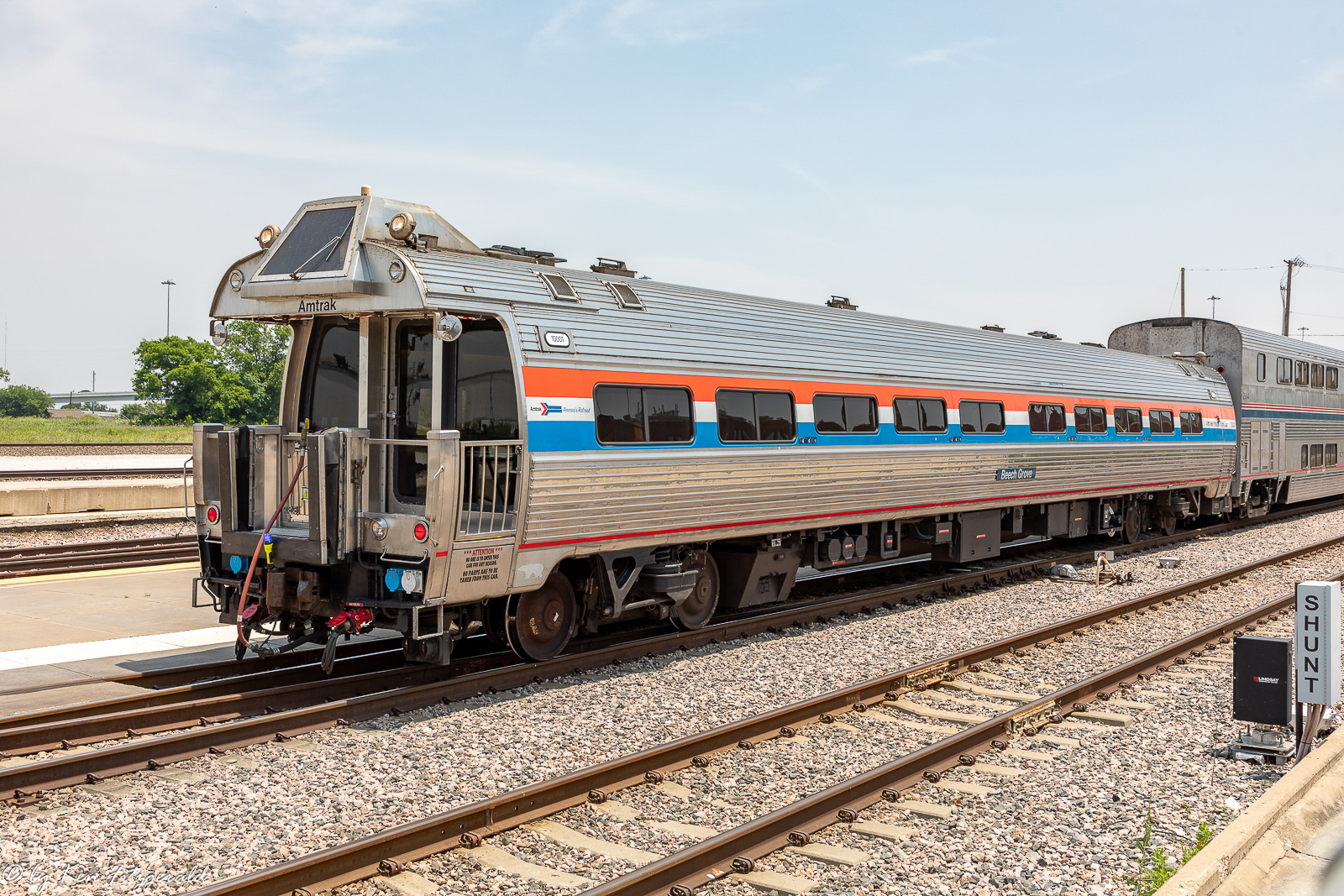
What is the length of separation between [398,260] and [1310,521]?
2596 cm

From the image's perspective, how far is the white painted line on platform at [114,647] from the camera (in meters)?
9.68

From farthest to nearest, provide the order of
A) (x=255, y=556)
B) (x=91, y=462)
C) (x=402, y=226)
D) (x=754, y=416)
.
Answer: (x=91, y=462), (x=754, y=416), (x=402, y=226), (x=255, y=556)

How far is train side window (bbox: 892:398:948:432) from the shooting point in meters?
13.9

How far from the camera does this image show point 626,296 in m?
10.5

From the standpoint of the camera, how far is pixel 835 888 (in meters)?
5.34

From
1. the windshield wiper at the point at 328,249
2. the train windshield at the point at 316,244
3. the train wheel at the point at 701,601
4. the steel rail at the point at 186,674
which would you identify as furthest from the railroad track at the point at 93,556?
the train wheel at the point at 701,601

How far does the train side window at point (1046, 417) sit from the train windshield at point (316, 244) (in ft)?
37.8

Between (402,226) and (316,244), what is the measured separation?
0.96 m

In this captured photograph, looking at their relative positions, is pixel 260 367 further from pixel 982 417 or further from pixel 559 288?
pixel 559 288

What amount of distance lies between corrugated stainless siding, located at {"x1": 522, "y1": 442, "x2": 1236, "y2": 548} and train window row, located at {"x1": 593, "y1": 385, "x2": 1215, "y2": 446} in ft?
0.71

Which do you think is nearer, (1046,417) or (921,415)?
(921,415)

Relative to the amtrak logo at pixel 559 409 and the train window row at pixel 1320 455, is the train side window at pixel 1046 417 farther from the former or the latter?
the train window row at pixel 1320 455

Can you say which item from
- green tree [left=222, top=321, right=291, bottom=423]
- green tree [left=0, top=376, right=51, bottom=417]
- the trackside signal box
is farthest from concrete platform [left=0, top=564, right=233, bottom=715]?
green tree [left=0, top=376, right=51, bottom=417]

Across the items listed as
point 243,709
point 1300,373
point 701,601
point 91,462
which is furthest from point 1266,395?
point 91,462
